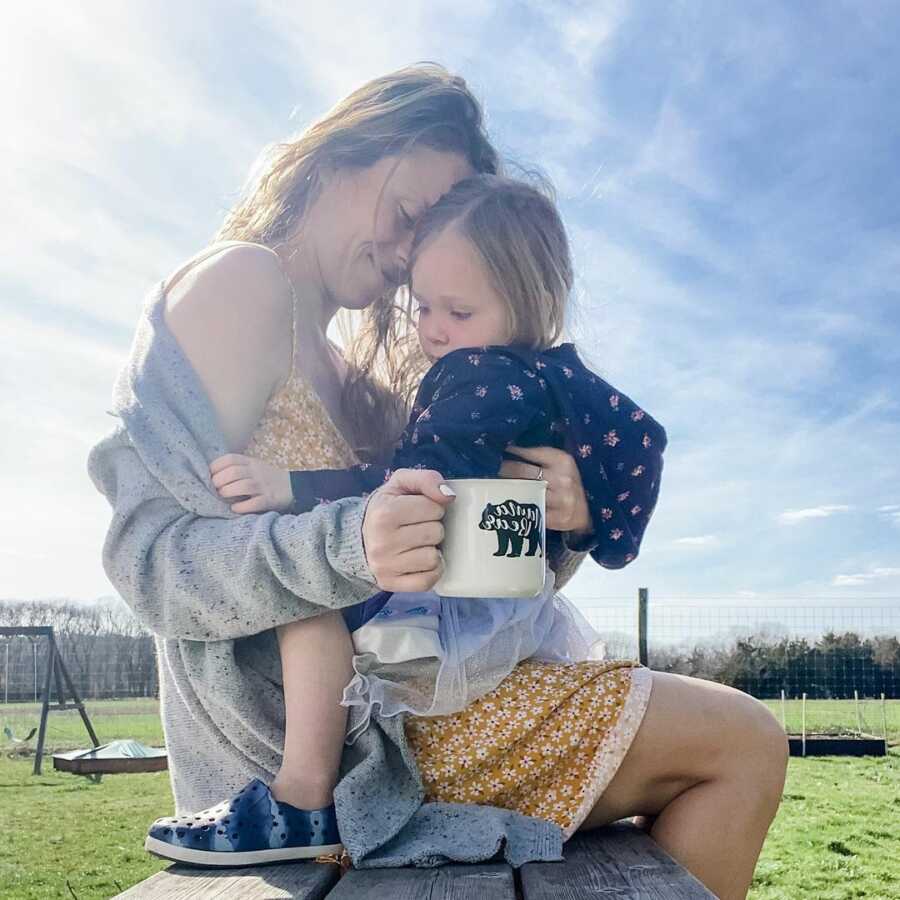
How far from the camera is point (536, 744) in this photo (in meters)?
1.51

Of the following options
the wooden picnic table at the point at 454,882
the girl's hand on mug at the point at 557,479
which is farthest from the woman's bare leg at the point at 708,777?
the girl's hand on mug at the point at 557,479

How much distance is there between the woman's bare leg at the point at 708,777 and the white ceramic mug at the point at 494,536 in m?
0.45

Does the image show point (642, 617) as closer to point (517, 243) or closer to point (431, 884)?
point (517, 243)

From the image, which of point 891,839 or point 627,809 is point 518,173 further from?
point 891,839

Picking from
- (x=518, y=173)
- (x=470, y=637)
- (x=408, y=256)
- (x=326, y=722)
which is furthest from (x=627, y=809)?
(x=518, y=173)

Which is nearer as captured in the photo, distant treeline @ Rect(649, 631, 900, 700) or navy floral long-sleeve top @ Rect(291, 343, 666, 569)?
navy floral long-sleeve top @ Rect(291, 343, 666, 569)

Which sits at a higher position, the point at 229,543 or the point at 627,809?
the point at 229,543

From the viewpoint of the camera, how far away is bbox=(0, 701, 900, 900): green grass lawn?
7.08m

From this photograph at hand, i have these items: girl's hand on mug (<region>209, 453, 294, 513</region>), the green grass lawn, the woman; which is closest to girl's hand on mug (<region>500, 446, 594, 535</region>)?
the woman

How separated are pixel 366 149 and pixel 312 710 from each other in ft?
3.71

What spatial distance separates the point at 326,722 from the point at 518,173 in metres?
1.41

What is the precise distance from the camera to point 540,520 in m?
1.23

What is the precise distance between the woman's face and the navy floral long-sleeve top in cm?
34

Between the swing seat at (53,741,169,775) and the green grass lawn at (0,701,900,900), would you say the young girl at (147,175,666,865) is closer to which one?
the green grass lawn at (0,701,900,900)
